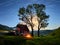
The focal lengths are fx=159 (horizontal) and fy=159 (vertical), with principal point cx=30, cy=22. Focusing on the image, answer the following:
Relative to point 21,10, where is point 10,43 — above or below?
below

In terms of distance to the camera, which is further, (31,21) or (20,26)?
(31,21)

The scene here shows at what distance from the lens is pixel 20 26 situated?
68438mm

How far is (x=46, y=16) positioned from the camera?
88.5m

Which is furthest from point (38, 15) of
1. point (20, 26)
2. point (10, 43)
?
point (10, 43)

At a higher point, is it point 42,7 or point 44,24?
point 42,7

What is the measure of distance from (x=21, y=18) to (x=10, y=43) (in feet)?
233

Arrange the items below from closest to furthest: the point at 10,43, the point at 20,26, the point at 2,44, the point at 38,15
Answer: the point at 2,44 < the point at 10,43 < the point at 20,26 < the point at 38,15

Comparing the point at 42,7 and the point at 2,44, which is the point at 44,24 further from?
the point at 2,44

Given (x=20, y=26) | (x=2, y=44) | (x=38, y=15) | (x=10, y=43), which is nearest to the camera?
(x=2, y=44)

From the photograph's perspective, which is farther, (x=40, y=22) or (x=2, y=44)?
(x=40, y=22)

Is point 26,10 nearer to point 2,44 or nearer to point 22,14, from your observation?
point 22,14

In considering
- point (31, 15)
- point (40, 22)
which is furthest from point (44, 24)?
point (31, 15)

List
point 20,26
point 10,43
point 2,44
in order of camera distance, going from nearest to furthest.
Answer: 1. point 2,44
2. point 10,43
3. point 20,26

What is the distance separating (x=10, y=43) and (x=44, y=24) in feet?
233
